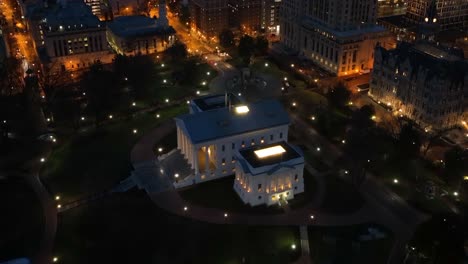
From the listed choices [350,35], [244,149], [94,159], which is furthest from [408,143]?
[94,159]

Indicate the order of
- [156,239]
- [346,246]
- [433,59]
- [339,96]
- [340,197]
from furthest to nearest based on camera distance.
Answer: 1. [339,96]
2. [433,59]
3. [340,197]
4. [156,239]
5. [346,246]

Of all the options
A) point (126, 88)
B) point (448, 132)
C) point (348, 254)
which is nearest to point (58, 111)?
point (126, 88)

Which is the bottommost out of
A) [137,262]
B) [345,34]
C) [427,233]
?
[137,262]

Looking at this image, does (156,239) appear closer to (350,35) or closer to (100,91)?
(100,91)

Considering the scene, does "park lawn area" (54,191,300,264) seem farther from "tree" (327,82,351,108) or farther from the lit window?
"tree" (327,82,351,108)

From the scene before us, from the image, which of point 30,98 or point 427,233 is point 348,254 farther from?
point 30,98

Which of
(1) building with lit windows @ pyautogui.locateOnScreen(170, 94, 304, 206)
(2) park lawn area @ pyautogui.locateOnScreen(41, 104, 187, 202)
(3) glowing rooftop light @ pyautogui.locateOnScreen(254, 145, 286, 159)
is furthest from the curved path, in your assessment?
(2) park lawn area @ pyautogui.locateOnScreen(41, 104, 187, 202)
